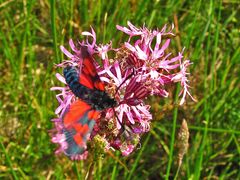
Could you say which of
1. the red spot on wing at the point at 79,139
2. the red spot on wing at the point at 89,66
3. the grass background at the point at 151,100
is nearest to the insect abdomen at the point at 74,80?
the red spot on wing at the point at 89,66

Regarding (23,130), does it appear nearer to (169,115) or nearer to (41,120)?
(41,120)

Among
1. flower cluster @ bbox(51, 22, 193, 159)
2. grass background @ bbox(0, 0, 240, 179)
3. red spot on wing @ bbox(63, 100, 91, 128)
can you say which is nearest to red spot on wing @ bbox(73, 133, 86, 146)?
red spot on wing @ bbox(63, 100, 91, 128)

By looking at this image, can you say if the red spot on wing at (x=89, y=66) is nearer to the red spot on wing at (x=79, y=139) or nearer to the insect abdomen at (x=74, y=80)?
the insect abdomen at (x=74, y=80)

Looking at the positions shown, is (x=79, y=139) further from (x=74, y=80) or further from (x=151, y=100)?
(x=151, y=100)

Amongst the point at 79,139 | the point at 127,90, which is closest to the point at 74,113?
the point at 79,139

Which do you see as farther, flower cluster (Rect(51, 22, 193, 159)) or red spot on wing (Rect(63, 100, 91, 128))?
flower cluster (Rect(51, 22, 193, 159))

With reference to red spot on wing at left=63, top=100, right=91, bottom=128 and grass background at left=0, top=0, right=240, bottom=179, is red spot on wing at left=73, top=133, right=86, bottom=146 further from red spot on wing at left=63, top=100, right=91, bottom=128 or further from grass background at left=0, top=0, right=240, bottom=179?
grass background at left=0, top=0, right=240, bottom=179
